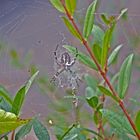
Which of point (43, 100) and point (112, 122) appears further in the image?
point (43, 100)

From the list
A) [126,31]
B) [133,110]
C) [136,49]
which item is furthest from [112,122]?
[126,31]

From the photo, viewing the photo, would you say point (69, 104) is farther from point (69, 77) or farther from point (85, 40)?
point (85, 40)

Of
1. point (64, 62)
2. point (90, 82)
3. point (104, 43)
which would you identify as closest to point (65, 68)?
point (64, 62)

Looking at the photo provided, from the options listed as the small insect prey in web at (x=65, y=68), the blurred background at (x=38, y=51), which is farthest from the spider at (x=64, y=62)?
the blurred background at (x=38, y=51)

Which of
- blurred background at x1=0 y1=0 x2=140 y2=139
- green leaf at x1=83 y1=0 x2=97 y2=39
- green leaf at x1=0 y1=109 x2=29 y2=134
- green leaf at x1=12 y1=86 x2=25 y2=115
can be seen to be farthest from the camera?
blurred background at x1=0 y1=0 x2=140 y2=139

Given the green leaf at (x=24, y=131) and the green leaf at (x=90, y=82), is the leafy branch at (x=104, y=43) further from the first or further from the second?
the green leaf at (x=90, y=82)

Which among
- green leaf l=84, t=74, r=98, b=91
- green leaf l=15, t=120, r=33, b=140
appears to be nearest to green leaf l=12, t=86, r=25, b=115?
green leaf l=15, t=120, r=33, b=140

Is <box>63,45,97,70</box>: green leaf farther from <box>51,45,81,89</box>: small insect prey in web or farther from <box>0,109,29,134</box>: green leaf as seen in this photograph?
<box>0,109,29,134</box>: green leaf

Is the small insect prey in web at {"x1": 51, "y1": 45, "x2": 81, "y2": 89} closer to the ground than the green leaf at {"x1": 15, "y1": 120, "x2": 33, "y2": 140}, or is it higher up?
higher up
